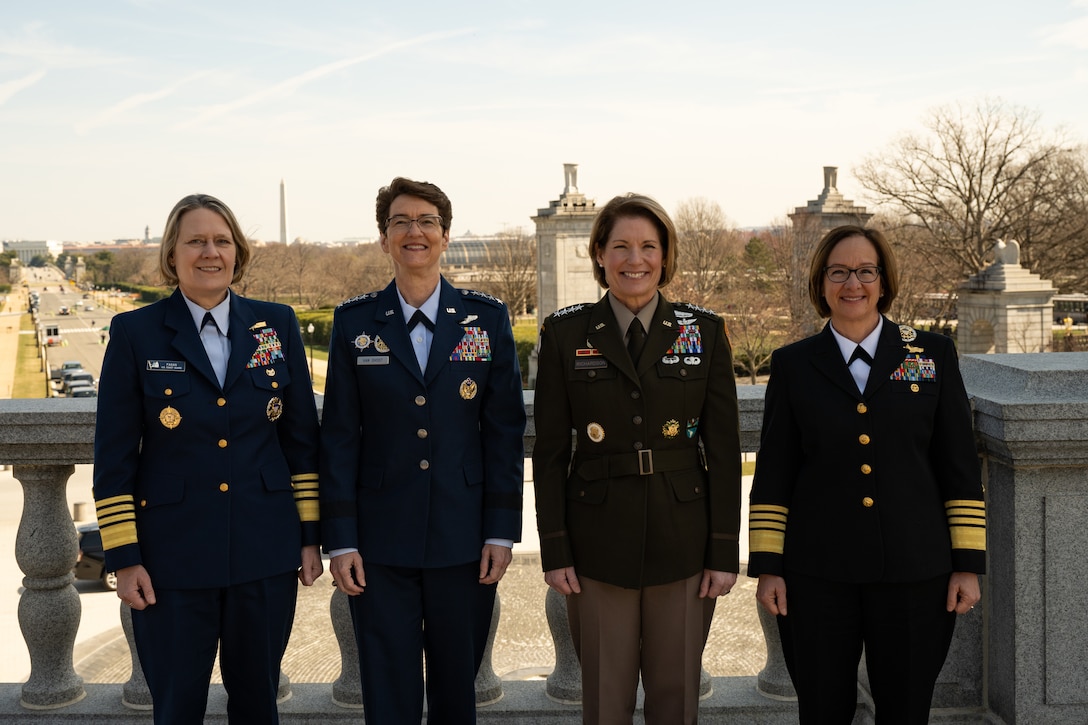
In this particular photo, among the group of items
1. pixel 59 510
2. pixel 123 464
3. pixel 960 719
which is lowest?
pixel 960 719

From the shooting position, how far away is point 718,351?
321cm

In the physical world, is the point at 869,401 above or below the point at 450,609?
above

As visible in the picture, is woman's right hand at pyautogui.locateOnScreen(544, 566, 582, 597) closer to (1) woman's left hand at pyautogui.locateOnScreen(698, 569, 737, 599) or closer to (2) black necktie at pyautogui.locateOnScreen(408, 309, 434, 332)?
(1) woman's left hand at pyautogui.locateOnScreen(698, 569, 737, 599)

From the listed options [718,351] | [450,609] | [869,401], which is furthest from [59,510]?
[869,401]

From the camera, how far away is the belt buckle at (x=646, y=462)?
122 inches

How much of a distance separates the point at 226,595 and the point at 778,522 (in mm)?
1716

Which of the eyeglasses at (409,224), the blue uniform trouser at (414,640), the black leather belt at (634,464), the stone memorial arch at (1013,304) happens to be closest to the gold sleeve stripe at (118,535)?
the blue uniform trouser at (414,640)

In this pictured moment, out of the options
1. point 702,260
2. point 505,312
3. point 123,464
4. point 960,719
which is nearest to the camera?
point 123,464

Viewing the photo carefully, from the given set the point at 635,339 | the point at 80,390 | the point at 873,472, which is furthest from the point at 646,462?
the point at 80,390

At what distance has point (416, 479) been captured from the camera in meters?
3.19

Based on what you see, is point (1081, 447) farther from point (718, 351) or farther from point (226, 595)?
point (226, 595)

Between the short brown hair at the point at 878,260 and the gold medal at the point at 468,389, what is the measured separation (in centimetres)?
112

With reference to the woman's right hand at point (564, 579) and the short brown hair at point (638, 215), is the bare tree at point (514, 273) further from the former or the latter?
the woman's right hand at point (564, 579)

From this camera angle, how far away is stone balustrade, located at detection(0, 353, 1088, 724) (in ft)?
11.2
